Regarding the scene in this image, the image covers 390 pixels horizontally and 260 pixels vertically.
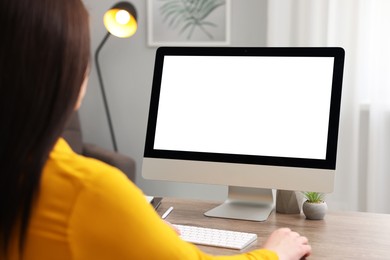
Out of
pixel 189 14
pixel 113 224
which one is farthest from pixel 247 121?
pixel 189 14

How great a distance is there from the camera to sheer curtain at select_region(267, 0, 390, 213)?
3.09 metres

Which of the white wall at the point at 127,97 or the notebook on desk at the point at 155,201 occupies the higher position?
Answer: the white wall at the point at 127,97

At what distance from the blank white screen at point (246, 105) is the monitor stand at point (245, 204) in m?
0.17

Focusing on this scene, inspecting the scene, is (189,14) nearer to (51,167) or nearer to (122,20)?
(122,20)

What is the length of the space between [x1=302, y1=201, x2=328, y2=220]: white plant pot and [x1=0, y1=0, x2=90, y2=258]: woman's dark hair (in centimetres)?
99

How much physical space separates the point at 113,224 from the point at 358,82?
2575 mm

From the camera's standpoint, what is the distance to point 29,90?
0.78 m

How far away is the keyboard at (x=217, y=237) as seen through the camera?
1394 millimetres

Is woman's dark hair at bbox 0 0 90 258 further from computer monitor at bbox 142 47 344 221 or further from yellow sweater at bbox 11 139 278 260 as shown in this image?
computer monitor at bbox 142 47 344 221

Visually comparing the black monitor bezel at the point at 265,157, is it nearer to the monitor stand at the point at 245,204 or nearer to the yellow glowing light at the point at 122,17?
the monitor stand at the point at 245,204

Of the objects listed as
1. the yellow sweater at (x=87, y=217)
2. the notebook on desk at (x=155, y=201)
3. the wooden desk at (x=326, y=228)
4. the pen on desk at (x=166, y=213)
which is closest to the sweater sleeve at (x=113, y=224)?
the yellow sweater at (x=87, y=217)

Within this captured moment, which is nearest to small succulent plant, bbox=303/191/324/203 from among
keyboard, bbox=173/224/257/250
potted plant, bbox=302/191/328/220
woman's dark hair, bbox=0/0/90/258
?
potted plant, bbox=302/191/328/220

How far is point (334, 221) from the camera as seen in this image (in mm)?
1639

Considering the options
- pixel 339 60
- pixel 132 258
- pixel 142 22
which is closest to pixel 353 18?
pixel 142 22
